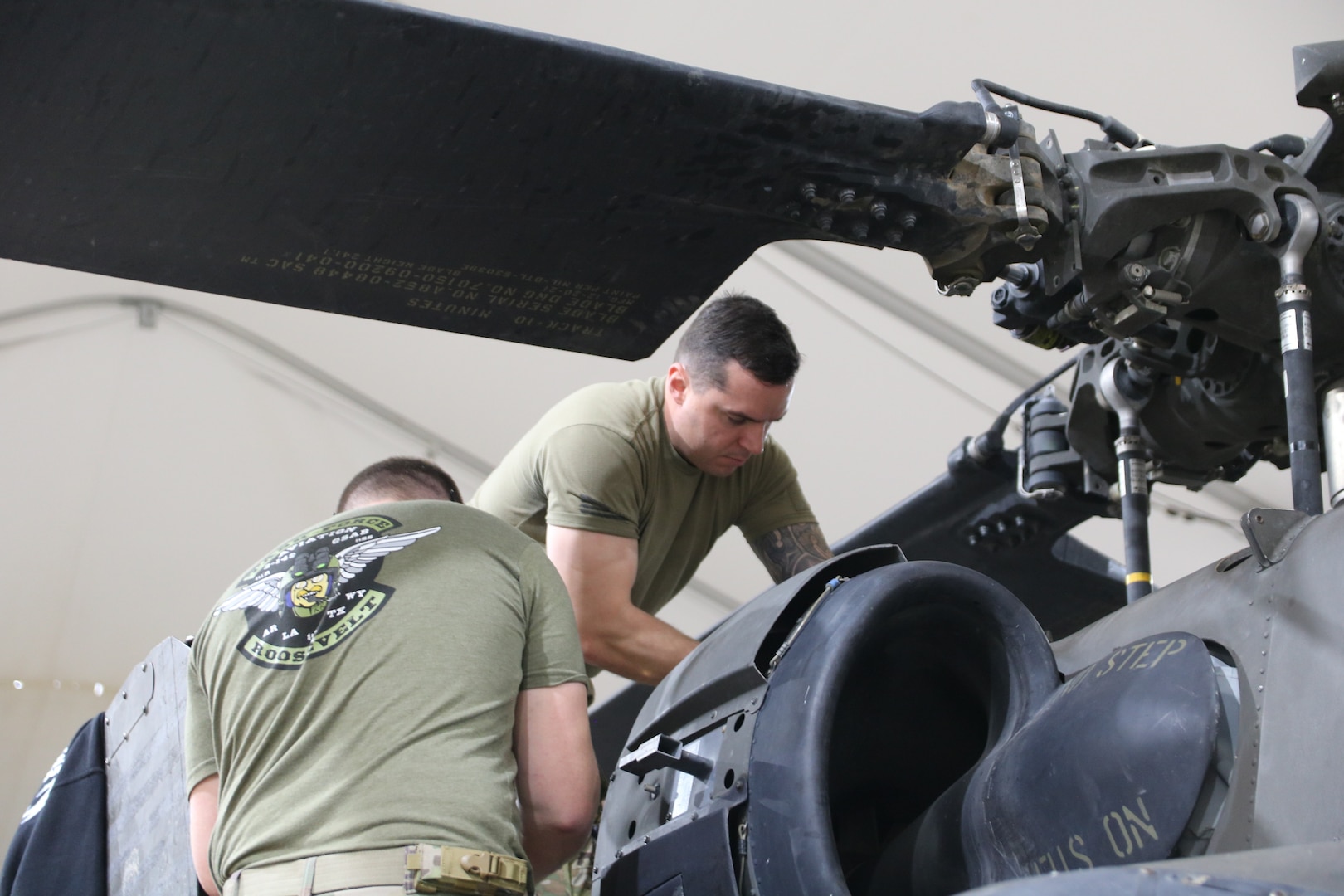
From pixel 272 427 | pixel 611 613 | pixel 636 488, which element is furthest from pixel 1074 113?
pixel 272 427

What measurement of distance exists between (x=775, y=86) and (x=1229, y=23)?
10.0 feet

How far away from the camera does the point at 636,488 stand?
314cm

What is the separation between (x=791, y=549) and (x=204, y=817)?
1.74 m

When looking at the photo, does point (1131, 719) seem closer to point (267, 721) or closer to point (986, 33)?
point (267, 721)

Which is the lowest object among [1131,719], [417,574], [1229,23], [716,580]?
[1131,719]

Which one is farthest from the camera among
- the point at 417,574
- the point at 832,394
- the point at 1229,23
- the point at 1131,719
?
the point at 832,394

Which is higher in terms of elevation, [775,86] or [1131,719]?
[775,86]

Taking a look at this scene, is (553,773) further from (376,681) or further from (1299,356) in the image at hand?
(1299,356)

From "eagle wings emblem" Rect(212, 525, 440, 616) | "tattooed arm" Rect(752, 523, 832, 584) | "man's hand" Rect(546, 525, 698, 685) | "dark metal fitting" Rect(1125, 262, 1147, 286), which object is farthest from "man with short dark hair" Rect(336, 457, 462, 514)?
"dark metal fitting" Rect(1125, 262, 1147, 286)

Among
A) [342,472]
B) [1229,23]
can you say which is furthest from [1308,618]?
[342,472]

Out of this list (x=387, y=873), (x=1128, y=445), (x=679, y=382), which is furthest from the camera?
(x=679, y=382)

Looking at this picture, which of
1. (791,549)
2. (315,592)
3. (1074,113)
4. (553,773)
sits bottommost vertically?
(553,773)

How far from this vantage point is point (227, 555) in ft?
20.4

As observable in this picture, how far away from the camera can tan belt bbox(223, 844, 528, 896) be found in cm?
164
